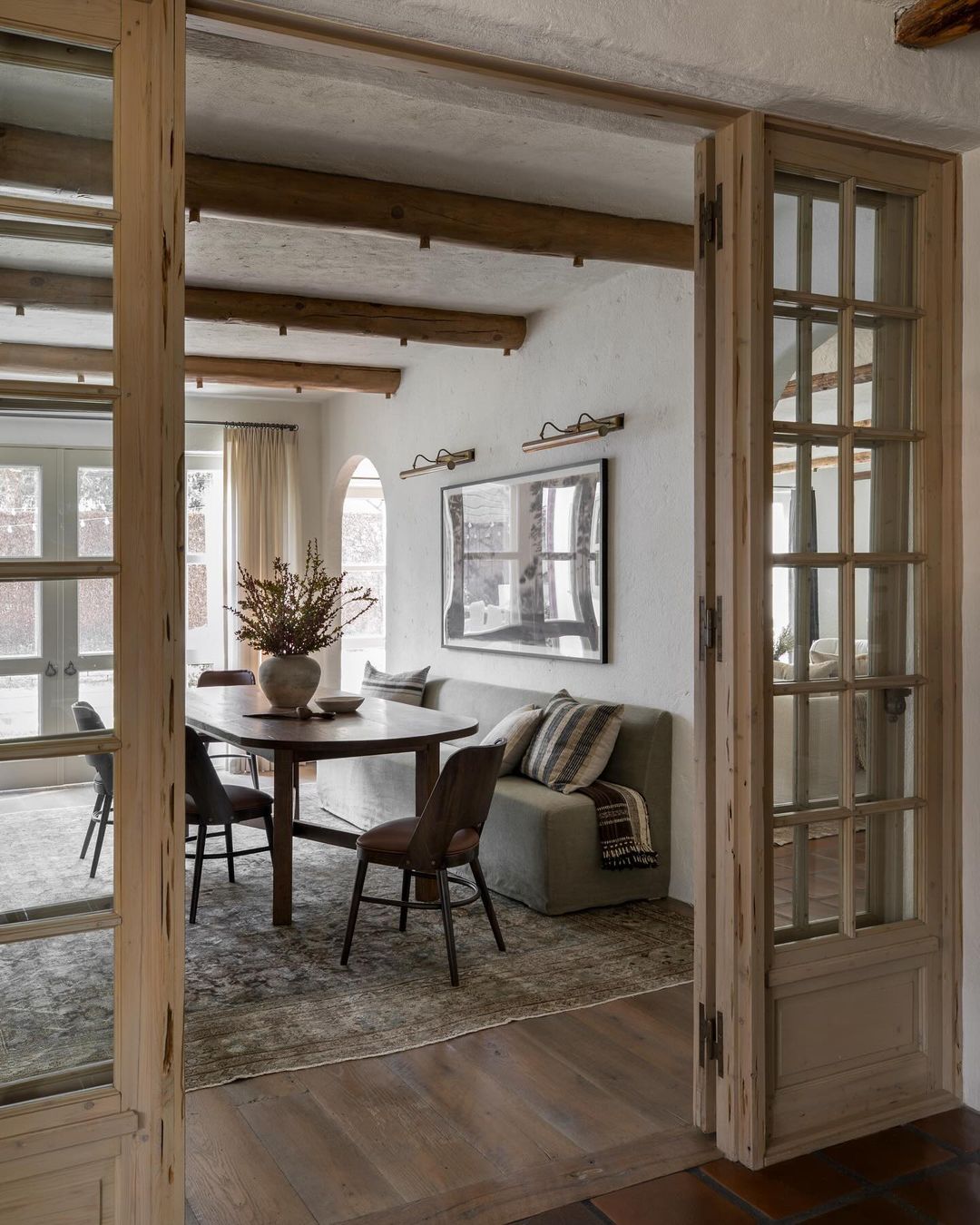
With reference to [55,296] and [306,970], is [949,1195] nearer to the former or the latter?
[306,970]

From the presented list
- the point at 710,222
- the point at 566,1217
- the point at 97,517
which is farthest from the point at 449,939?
the point at 710,222

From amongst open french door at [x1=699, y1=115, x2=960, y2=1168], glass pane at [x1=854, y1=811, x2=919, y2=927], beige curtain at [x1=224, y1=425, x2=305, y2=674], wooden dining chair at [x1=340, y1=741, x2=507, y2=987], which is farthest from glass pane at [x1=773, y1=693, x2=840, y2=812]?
beige curtain at [x1=224, y1=425, x2=305, y2=674]

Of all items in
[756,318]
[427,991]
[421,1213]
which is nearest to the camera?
[421,1213]

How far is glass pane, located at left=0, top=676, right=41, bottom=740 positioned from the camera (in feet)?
5.85

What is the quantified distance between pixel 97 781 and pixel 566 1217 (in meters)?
1.35

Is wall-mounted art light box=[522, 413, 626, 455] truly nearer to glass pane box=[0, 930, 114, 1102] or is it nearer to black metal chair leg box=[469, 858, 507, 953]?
black metal chair leg box=[469, 858, 507, 953]

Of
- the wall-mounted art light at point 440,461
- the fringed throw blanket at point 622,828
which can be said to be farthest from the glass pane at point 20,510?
the wall-mounted art light at point 440,461

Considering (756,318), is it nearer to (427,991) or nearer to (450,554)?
(427,991)

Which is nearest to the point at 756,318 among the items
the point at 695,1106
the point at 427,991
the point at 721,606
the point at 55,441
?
the point at 721,606

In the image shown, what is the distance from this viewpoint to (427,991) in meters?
3.60

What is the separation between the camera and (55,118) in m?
1.79

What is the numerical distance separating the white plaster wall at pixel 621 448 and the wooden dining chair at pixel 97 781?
256 cm

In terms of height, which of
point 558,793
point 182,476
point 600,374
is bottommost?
point 558,793

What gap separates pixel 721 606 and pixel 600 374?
291cm
